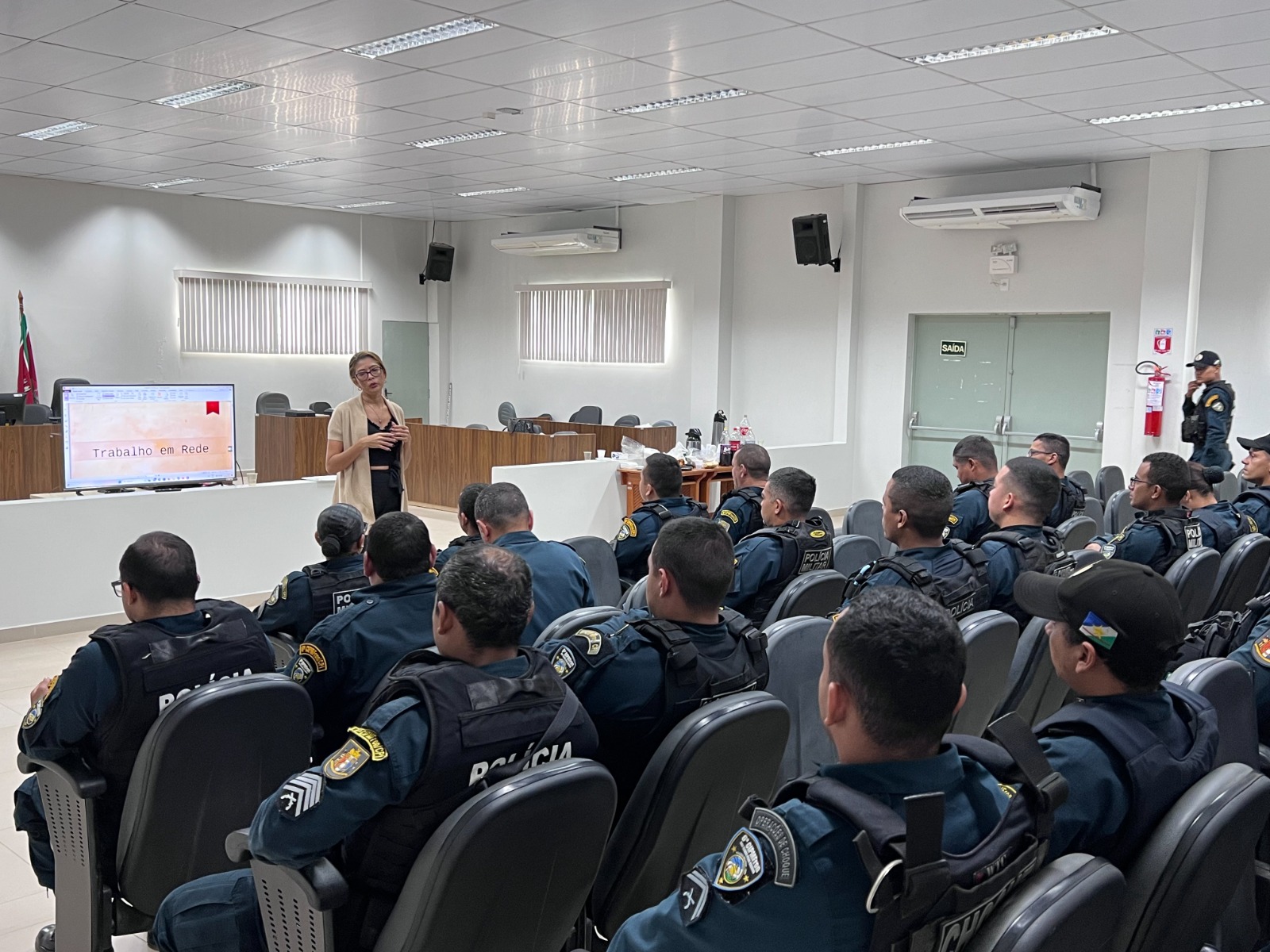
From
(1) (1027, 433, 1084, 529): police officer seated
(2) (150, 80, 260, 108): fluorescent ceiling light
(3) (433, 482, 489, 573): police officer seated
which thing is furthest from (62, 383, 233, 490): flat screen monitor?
(1) (1027, 433, 1084, 529): police officer seated

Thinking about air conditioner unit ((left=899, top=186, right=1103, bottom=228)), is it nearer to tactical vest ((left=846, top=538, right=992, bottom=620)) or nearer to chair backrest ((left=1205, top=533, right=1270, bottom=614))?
chair backrest ((left=1205, top=533, right=1270, bottom=614))

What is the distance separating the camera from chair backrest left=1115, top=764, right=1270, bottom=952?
1.51 m

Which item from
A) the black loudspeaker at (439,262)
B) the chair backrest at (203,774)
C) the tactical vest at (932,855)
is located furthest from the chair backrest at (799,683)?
the black loudspeaker at (439,262)

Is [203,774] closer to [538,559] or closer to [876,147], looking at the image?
[538,559]

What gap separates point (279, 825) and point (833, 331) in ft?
31.9

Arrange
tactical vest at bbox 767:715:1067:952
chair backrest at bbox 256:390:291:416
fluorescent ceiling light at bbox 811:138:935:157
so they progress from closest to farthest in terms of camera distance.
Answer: tactical vest at bbox 767:715:1067:952
fluorescent ceiling light at bbox 811:138:935:157
chair backrest at bbox 256:390:291:416

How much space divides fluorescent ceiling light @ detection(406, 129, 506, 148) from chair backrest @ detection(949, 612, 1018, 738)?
648 cm

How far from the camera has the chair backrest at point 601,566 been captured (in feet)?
14.7

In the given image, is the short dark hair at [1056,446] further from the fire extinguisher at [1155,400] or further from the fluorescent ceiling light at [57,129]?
the fluorescent ceiling light at [57,129]

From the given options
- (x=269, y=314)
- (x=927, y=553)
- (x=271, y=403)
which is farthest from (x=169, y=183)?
(x=927, y=553)

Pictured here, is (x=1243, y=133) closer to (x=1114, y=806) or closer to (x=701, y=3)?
(x=701, y=3)

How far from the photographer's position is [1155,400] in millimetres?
8430

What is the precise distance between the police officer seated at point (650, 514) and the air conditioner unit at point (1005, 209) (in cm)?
527

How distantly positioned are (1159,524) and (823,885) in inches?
141
